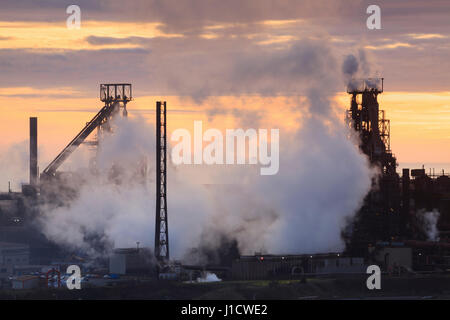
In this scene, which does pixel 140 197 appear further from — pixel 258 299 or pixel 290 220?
pixel 258 299

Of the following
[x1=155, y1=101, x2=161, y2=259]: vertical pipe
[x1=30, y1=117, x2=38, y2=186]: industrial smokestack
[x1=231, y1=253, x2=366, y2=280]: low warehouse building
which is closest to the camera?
[x1=231, y1=253, x2=366, y2=280]: low warehouse building

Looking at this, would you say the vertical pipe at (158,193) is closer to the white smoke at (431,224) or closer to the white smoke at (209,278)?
the white smoke at (209,278)

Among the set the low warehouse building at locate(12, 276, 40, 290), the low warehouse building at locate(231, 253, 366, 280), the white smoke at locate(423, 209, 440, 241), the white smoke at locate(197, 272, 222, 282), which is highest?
the white smoke at locate(423, 209, 440, 241)

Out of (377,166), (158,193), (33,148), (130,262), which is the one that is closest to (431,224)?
(377,166)

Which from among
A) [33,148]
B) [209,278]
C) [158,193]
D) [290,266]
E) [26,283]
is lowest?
[26,283]

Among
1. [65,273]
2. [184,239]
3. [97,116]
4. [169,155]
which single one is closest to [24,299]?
[65,273]

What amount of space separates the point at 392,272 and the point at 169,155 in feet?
69.8

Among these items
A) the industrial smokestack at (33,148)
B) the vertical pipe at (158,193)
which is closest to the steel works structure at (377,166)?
the vertical pipe at (158,193)

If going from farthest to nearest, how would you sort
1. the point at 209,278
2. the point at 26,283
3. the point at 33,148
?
the point at 33,148 → the point at 209,278 → the point at 26,283

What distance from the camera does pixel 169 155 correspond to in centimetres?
10362

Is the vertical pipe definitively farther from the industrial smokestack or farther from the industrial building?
the industrial smokestack

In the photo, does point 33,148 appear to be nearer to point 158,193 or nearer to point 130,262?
point 158,193

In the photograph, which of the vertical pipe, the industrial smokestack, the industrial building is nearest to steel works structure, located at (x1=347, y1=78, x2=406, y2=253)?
the industrial building

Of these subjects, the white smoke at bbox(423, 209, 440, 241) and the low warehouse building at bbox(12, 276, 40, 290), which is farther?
the white smoke at bbox(423, 209, 440, 241)
